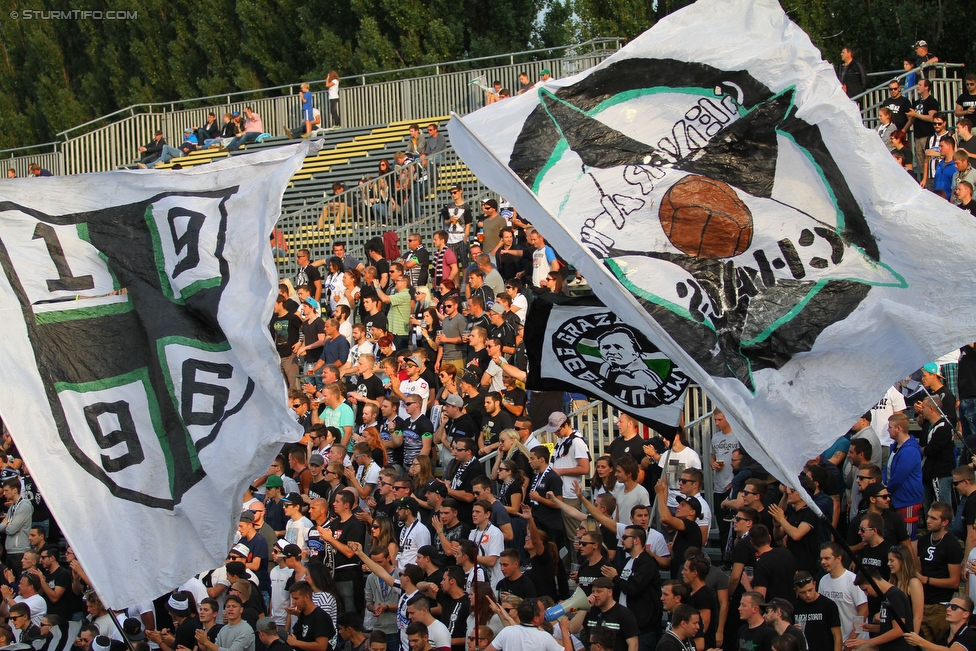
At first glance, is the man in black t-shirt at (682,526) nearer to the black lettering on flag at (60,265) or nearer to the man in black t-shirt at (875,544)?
the man in black t-shirt at (875,544)

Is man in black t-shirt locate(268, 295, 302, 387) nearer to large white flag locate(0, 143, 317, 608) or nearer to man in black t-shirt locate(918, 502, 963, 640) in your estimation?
man in black t-shirt locate(918, 502, 963, 640)

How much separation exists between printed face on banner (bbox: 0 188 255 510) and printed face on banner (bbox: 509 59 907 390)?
2.01 meters

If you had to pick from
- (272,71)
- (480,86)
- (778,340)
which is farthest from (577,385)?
(272,71)

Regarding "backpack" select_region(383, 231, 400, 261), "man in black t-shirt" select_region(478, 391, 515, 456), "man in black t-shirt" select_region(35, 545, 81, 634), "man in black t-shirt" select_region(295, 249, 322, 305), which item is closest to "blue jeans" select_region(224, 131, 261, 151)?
"man in black t-shirt" select_region(295, 249, 322, 305)

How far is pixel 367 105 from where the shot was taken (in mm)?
32094

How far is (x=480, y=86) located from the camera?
2884 centimetres

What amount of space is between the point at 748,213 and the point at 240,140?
81.0ft

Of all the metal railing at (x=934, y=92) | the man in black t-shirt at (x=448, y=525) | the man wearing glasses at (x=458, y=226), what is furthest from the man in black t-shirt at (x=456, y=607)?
the metal railing at (x=934, y=92)

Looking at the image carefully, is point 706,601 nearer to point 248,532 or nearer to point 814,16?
point 248,532

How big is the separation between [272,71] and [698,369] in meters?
36.6

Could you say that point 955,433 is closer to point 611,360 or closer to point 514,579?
point 514,579

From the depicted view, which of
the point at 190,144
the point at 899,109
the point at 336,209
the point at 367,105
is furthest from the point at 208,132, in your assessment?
the point at 899,109

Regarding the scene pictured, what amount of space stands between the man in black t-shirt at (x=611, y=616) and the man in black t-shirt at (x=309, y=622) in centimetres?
256

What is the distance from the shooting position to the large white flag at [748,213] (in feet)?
25.1
